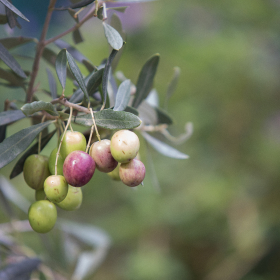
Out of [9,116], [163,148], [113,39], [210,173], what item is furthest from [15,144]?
[210,173]

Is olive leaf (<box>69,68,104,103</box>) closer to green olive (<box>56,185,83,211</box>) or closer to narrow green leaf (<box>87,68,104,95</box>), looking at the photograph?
narrow green leaf (<box>87,68,104,95</box>)

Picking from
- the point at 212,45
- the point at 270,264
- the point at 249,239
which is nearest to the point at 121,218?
the point at 249,239

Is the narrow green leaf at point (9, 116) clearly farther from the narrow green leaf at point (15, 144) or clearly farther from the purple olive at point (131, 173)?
the purple olive at point (131, 173)

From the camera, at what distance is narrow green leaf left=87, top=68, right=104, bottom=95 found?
0.36 metres

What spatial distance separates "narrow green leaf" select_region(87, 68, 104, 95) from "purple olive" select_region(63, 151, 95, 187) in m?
0.11

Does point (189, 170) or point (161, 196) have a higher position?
point (189, 170)

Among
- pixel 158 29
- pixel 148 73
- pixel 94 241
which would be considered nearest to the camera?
pixel 148 73

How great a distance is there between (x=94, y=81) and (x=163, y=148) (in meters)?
0.22

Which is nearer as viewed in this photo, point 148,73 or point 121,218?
point 148,73

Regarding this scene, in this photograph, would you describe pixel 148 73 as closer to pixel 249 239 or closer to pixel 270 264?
pixel 249 239

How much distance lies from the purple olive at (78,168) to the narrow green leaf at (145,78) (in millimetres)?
215

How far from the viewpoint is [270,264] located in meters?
1.79

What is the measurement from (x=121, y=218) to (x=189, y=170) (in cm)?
48

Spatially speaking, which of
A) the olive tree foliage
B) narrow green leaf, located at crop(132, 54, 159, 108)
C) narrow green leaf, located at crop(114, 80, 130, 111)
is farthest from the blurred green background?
narrow green leaf, located at crop(114, 80, 130, 111)
